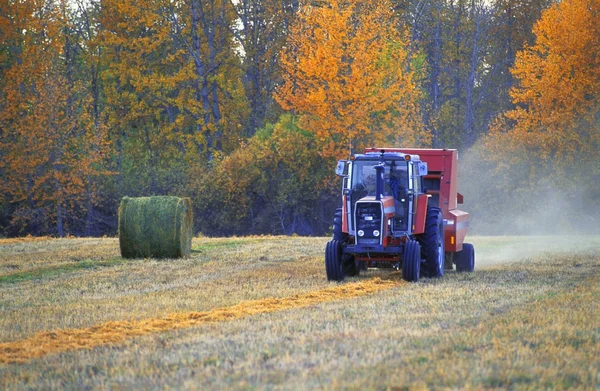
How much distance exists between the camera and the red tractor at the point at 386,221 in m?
15.5

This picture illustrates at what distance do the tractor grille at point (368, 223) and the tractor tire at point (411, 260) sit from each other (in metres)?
0.49

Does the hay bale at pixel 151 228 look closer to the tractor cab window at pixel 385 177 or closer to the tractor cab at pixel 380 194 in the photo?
the tractor cab at pixel 380 194

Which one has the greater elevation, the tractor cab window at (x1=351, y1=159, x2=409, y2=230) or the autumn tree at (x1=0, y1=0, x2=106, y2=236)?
the autumn tree at (x1=0, y1=0, x2=106, y2=236)

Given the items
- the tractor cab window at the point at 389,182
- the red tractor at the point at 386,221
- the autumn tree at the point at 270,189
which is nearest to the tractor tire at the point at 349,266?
the red tractor at the point at 386,221

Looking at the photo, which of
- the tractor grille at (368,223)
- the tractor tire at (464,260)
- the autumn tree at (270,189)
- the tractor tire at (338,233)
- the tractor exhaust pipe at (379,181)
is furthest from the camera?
the autumn tree at (270,189)

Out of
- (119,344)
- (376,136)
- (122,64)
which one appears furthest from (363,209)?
(122,64)

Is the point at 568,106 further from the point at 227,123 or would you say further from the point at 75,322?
the point at 75,322

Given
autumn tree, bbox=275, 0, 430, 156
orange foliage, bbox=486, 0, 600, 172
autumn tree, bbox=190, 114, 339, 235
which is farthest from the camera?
autumn tree, bbox=190, 114, 339, 235

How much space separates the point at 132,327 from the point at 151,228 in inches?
388

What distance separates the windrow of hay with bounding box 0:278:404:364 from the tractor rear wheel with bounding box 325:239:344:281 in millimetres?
1927

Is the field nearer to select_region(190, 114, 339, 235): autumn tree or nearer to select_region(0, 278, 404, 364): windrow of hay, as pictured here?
select_region(0, 278, 404, 364): windrow of hay

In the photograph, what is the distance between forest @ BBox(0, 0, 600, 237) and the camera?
36500 mm

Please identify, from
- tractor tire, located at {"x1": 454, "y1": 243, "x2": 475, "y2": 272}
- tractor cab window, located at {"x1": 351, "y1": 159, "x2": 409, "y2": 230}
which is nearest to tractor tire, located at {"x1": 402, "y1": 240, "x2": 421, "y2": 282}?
tractor cab window, located at {"x1": 351, "y1": 159, "x2": 409, "y2": 230}

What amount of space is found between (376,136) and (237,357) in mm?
29235
